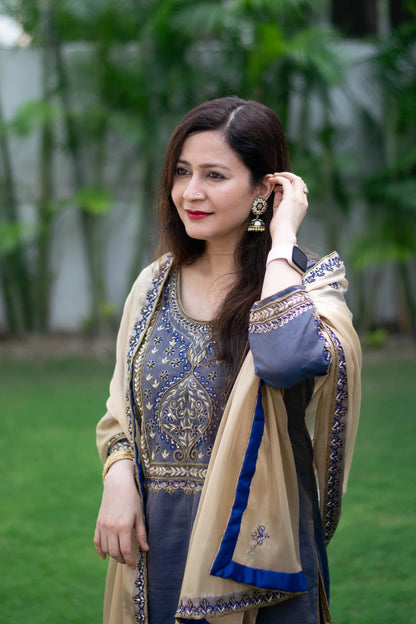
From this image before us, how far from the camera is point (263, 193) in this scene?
199 centimetres

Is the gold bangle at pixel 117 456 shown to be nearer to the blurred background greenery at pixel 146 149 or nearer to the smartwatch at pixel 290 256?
the smartwatch at pixel 290 256

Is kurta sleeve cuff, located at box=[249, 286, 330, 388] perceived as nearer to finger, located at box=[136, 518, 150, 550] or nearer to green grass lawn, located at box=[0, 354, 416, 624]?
finger, located at box=[136, 518, 150, 550]

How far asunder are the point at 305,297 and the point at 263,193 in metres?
0.34

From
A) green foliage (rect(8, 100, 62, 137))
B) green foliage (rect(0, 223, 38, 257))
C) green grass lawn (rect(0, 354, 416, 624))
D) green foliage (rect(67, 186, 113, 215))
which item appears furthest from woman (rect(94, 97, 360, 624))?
green foliage (rect(8, 100, 62, 137))

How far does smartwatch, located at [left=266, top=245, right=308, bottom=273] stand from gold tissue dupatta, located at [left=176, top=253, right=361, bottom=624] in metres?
0.09

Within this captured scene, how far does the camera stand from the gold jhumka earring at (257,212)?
1986 mm

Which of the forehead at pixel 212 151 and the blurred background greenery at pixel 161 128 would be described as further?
the blurred background greenery at pixel 161 128

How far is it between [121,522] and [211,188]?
841 millimetres

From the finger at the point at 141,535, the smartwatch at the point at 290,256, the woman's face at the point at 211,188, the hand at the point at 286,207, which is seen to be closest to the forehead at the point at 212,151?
the woman's face at the point at 211,188

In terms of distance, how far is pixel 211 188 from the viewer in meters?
1.93

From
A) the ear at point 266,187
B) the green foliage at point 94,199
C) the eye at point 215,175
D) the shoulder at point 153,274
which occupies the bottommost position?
the green foliage at point 94,199

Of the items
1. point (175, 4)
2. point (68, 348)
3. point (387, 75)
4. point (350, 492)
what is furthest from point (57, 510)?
point (387, 75)

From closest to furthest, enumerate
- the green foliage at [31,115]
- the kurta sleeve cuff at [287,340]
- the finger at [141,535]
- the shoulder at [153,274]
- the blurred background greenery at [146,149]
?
the kurta sleeve cuff at [287,340], the finger at [141,535], the shoulder at [153,274], the blurred background greenery at [146,149], the green foliage at [31,115]

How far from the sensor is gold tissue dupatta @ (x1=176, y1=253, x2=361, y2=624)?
5.78ft
